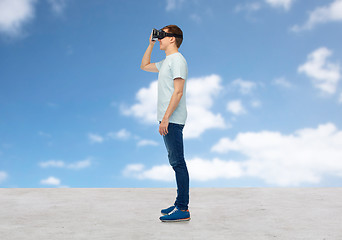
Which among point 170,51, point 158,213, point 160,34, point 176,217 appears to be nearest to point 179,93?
point 170,51

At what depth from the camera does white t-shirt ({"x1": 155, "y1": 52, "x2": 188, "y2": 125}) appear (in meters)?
3.21

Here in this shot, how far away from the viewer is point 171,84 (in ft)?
10.7

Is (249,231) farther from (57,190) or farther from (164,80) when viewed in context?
(57,190)

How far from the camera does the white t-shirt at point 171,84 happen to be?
3.21 metres

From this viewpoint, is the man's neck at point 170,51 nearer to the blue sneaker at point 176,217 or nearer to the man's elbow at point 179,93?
the man's elbow at point 179,93

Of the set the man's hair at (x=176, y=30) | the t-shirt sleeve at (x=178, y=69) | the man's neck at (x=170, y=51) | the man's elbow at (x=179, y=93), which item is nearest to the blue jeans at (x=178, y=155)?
the man's elbow at (x=179, y=93)

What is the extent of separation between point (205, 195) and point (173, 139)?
2160mm

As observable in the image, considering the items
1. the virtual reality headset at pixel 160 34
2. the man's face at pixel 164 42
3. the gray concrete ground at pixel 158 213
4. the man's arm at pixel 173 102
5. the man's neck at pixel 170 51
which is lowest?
the gray concrete ground at pixel 158 213

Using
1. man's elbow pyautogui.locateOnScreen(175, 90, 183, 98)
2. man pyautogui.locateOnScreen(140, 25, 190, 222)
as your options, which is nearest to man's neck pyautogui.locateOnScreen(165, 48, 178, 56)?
man pyautogui.locateOnScreen(140, 25, 190, 222)

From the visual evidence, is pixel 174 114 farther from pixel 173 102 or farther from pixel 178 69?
pixel 178 69

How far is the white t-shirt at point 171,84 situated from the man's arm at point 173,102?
5 centimetres

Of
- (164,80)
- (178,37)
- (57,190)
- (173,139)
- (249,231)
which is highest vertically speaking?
(178,37)

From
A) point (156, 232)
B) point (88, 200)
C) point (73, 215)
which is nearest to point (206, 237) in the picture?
point (156, 232)

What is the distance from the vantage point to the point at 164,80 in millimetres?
3289
